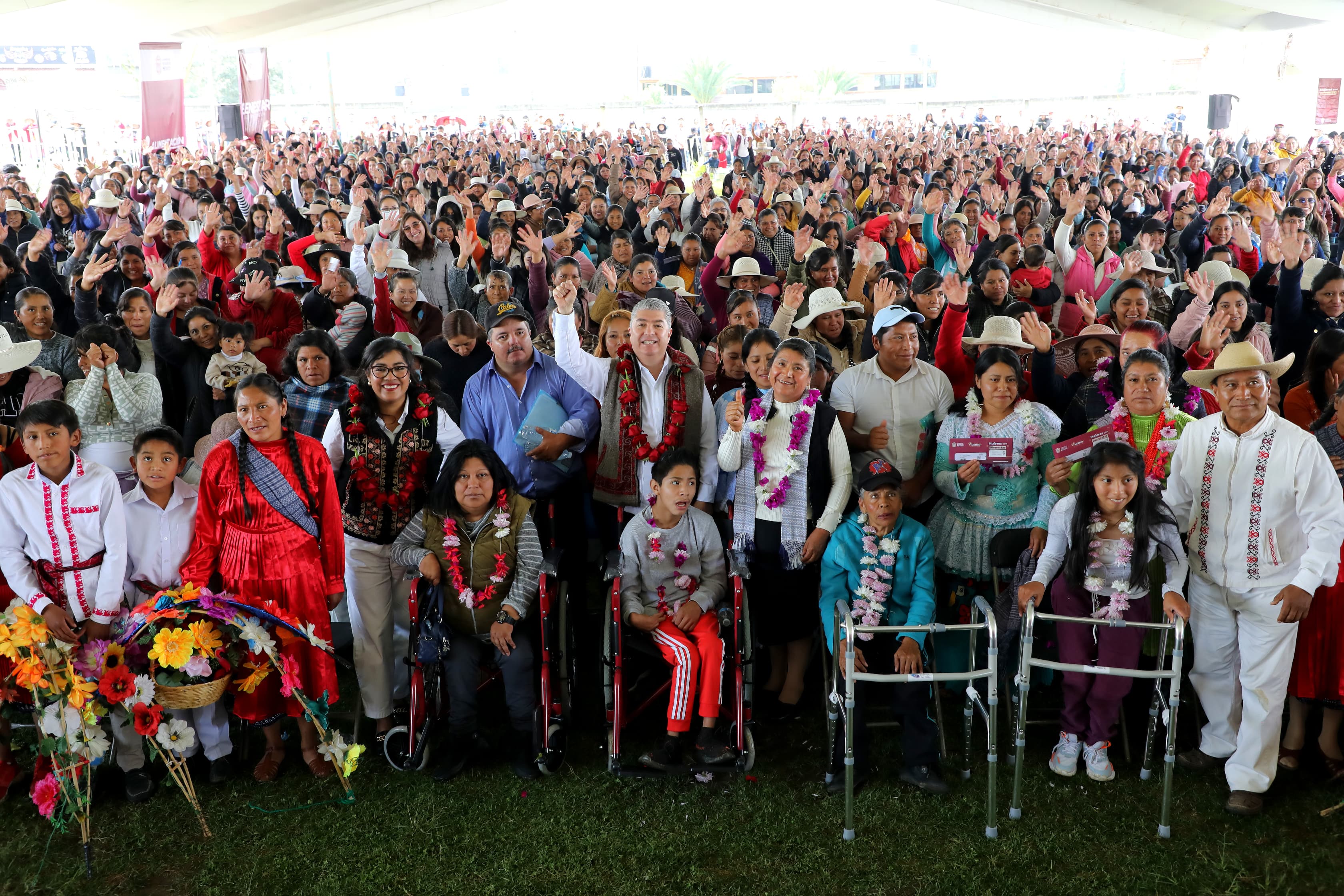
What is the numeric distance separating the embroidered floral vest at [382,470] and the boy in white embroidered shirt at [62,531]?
0.86 meters

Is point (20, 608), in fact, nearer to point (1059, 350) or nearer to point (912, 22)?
point (1059, 350)

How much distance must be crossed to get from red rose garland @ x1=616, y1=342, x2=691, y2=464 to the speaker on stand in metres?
33.6

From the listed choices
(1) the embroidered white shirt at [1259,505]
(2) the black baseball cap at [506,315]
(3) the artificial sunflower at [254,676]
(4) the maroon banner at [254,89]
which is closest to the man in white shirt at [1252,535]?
(1) the embroidered white shirt at [1259,505]

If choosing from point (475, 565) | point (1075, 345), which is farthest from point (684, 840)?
point (1075, 345)

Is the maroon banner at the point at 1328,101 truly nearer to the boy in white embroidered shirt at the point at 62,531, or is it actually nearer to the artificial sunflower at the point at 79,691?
the boy in white embroidered shirt at the point at 62,531

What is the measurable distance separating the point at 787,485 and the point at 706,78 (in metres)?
63.6

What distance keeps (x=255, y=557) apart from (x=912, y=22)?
81.2m

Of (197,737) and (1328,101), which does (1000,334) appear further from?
(1328,101)

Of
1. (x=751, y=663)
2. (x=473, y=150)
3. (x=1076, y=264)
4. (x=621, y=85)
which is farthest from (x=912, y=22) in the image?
(x=751, y=663)

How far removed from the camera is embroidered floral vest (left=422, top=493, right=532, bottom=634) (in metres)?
4.01

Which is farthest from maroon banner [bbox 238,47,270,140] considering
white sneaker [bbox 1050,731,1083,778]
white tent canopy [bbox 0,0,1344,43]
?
white sneaker [bbox 1050,731,1083,778]

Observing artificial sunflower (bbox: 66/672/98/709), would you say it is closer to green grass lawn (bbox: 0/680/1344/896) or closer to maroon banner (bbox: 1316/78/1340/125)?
green grass lawn (bbox: 0/680/1344/896)

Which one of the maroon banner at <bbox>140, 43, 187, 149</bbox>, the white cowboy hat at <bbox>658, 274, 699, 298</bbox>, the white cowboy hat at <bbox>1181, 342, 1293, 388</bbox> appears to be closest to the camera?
the white cowboy hat at <bbox>1181, 342, 1293, 388</bbox>

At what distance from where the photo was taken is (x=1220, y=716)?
3852 mm
